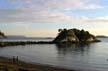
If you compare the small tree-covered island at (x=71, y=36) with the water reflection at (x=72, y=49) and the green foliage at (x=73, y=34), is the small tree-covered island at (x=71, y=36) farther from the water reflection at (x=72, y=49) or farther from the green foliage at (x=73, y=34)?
the water reflection at (x=72, y=49)

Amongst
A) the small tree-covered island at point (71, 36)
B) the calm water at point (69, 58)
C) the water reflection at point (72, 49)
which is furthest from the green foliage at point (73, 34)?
the calm water at point (69, 58)

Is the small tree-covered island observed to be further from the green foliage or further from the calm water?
the calm water

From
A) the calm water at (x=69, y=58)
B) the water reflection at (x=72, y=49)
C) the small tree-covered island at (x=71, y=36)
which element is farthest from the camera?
the small tree-covered island at (x=71, y=36)

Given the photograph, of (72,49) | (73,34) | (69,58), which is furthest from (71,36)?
(69,58)

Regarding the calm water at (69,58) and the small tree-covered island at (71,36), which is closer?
the calm water at (69,58)

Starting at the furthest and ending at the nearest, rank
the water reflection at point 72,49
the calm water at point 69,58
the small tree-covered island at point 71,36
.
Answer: the small tree-covered island at point 71,36, the water reflection at point 72,49, the calm water at point 69,58

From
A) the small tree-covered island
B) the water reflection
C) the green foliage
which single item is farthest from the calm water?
the green foliage

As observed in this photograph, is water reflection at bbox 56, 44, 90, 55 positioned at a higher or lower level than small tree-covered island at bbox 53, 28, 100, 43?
lower

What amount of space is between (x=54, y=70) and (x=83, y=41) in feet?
515

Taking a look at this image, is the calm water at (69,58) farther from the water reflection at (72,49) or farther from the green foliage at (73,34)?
the green foliage at (73,34)

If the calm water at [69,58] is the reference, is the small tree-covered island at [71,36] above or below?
above

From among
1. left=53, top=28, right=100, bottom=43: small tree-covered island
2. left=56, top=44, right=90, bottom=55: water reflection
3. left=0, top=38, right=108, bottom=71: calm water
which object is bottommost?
left=56, top=44, right=90, bottom=55: water reflection

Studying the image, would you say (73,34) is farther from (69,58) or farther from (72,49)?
(69,58)

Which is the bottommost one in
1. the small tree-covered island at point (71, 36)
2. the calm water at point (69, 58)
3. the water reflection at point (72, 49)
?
the water reflection at point (72, 49)
